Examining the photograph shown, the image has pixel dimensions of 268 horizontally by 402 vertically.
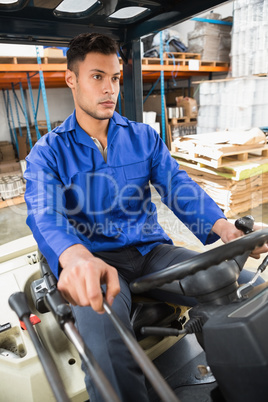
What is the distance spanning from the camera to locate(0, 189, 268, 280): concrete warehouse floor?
3352 millimetres

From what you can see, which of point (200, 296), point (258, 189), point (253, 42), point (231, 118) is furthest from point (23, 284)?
point (253, 42)

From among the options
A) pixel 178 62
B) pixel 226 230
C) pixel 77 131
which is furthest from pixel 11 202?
pixel 178 62

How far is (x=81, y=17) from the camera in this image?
→ 5.85 feet

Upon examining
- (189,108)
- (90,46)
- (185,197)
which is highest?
(90,46)

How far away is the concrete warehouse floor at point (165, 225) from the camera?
3352mm

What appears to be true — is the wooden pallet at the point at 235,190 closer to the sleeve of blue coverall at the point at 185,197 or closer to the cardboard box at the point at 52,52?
the sleeve of blue coverall at the point at 185,197

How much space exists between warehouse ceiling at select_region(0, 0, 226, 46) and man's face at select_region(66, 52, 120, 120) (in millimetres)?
292

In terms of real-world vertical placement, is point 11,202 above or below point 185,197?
below

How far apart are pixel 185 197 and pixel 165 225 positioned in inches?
84.2

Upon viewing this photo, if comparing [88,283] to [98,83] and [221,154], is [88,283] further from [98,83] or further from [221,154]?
[221,154]

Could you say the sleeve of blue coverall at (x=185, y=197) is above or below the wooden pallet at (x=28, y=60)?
below

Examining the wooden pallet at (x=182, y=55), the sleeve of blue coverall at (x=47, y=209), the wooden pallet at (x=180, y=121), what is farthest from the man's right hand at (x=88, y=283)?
the wooden pallet at (x=180, y=121)

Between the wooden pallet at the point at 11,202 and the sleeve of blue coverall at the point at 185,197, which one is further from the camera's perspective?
the wooden pallet at the point at 11,202

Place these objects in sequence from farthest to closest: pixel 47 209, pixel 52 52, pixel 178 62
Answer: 1. pixel 178 62
2. pixel 52 52
3. pixel 47 209
